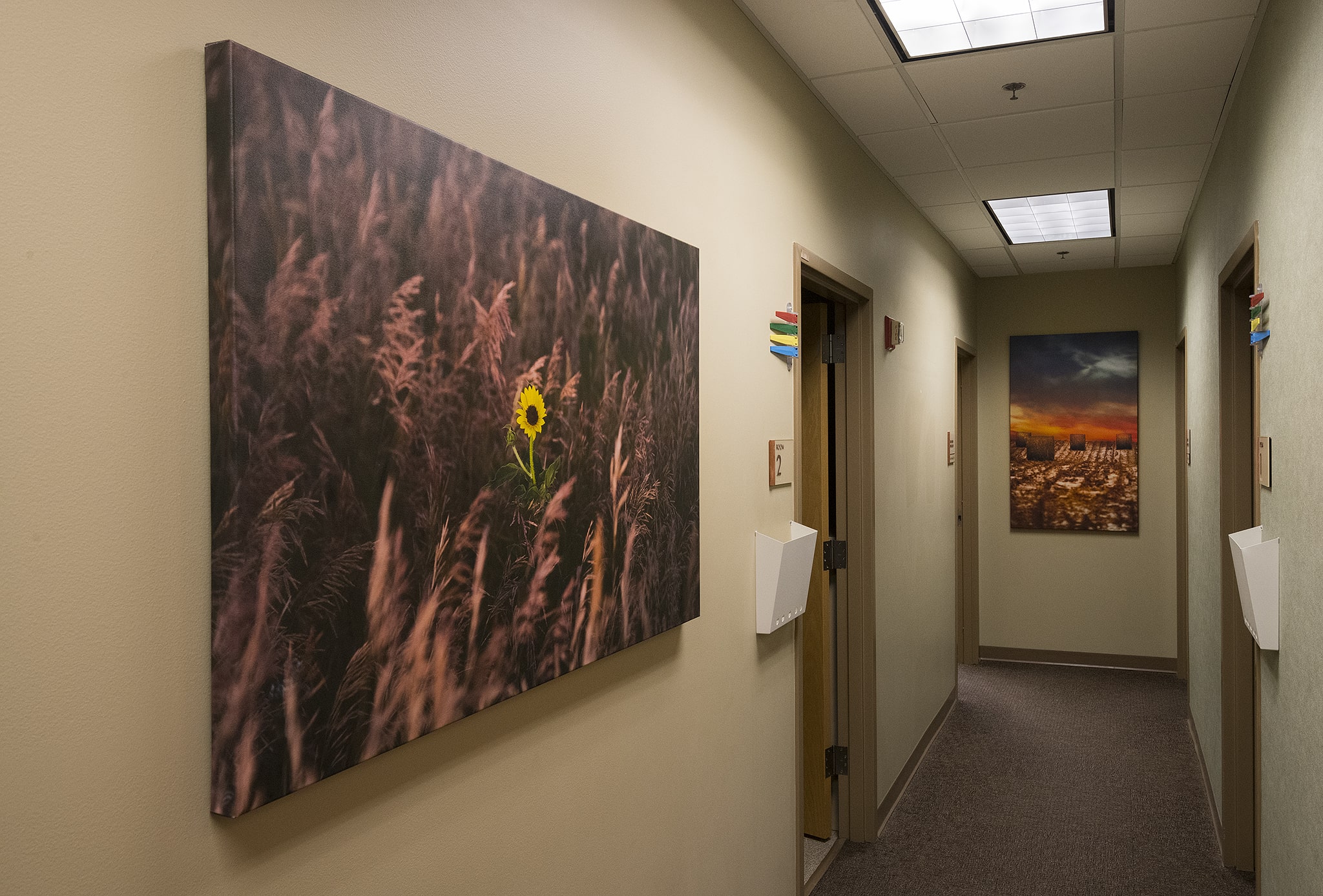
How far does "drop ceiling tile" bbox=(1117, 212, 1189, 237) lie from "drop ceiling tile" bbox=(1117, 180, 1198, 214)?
2.8 inches

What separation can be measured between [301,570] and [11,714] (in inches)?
12.0

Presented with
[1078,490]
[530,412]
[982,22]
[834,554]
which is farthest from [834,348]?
[1078,490]

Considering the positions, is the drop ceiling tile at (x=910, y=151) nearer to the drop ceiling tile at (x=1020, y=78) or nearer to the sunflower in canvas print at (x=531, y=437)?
the drop ceiling tile at (x=1020, y=78)

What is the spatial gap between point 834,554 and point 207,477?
284 centimetres

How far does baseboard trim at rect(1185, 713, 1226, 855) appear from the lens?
349 centimetres

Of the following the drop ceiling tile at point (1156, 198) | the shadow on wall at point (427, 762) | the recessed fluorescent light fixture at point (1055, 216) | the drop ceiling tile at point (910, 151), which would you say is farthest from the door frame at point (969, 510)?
the shadow on wall at point (427, 762)

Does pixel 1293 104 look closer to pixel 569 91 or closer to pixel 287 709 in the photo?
pixel 569 91

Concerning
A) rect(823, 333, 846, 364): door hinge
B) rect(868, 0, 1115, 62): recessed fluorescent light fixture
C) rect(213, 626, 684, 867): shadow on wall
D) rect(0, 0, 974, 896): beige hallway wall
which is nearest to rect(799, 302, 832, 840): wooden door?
rect(823, 333, 846, 364): door hinge

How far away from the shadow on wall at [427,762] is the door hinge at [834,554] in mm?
1711

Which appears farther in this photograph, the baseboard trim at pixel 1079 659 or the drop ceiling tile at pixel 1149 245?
the baseboard trim at pixel 1079 659

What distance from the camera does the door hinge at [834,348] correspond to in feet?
11.8

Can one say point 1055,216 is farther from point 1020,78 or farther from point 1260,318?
point 1260,318

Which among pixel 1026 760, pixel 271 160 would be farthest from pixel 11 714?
pixel 1026 760

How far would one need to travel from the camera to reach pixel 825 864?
3.36 meters
